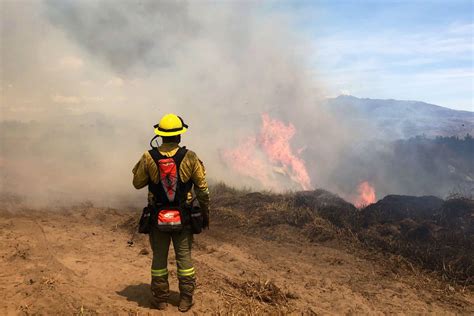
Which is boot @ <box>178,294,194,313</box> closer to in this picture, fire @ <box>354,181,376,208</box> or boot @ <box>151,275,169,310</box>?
boot @ <box>151,275,169,310</box>

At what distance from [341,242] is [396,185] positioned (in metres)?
15.7

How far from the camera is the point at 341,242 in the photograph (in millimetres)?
8516

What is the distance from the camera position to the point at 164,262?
179 inches

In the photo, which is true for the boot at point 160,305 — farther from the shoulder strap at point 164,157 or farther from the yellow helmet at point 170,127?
the yellow helmet at point 170,127

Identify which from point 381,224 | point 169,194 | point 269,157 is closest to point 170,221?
point 169,194

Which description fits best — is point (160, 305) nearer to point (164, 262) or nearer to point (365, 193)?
point (164, 262)

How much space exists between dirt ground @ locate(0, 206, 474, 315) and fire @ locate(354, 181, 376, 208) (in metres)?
13.4

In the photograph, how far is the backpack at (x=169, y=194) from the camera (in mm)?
4336

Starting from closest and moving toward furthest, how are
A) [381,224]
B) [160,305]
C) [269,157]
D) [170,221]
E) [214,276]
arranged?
[170,221] < [160,305] < [214,276] < [381,224] < [269,157]

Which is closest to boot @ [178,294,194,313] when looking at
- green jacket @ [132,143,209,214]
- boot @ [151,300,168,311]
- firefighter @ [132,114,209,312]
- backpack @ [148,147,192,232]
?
firefighter @ [132,114,209,312]

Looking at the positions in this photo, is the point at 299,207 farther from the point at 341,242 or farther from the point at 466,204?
the point at 466,204

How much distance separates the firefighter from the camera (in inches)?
172

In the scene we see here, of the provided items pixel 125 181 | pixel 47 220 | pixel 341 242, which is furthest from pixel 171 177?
pixel 125 181

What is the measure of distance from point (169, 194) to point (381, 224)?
286 inches
